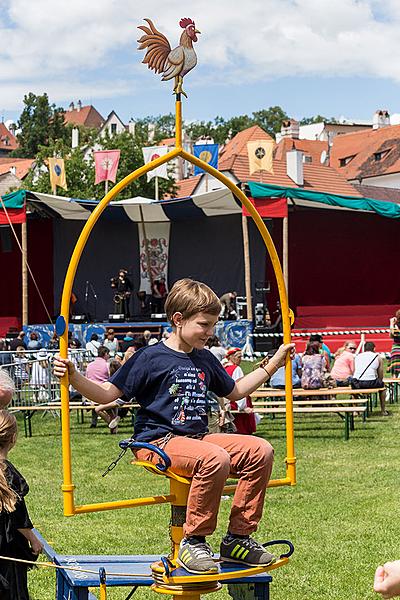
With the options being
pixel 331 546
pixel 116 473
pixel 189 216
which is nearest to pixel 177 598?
pixel 331 546

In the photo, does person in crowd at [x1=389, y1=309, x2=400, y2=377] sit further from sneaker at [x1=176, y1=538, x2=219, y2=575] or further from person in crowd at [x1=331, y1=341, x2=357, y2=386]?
sneaker at [x1=176, y1=538, x2=219, y2=575]

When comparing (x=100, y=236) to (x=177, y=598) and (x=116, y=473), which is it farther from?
(x=177, y=598)

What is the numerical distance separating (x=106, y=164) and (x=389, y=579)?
25.4 m

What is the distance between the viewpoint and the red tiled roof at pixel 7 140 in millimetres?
127562

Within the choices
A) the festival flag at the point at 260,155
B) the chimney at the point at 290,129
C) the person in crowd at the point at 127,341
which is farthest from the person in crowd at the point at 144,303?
the chimney at the point at 290,129

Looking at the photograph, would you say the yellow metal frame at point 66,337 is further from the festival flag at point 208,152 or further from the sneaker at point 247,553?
the festival flag at point 208,152

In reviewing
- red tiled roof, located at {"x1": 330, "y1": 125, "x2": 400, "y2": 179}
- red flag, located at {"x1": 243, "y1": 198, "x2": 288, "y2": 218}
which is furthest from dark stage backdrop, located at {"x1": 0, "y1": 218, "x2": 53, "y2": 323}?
red tiled roof, located at {"x1": 330, "y1": 125, "x2": 400, "y2": 179}

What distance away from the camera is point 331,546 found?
705 cm

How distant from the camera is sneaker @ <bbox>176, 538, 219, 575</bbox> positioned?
3842 millimetres

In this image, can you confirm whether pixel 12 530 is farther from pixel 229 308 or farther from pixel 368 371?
pixel 229 308

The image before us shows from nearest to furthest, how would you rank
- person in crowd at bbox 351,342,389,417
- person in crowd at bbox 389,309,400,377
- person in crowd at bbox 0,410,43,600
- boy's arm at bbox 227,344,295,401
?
person in crowd at bbox 0,410,43,600 < boy's arm at bbox 227,344,295,401 < person in crowd at bbox 351,342,389,417 < person in crowd at bbox 389,309,400,377

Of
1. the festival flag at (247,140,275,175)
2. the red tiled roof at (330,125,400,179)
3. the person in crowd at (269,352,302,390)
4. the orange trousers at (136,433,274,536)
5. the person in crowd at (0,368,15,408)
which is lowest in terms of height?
the person in crowd at (269,352,302,390)

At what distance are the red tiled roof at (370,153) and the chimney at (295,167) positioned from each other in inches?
771

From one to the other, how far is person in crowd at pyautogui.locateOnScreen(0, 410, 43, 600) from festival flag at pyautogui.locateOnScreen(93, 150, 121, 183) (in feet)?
75.2
